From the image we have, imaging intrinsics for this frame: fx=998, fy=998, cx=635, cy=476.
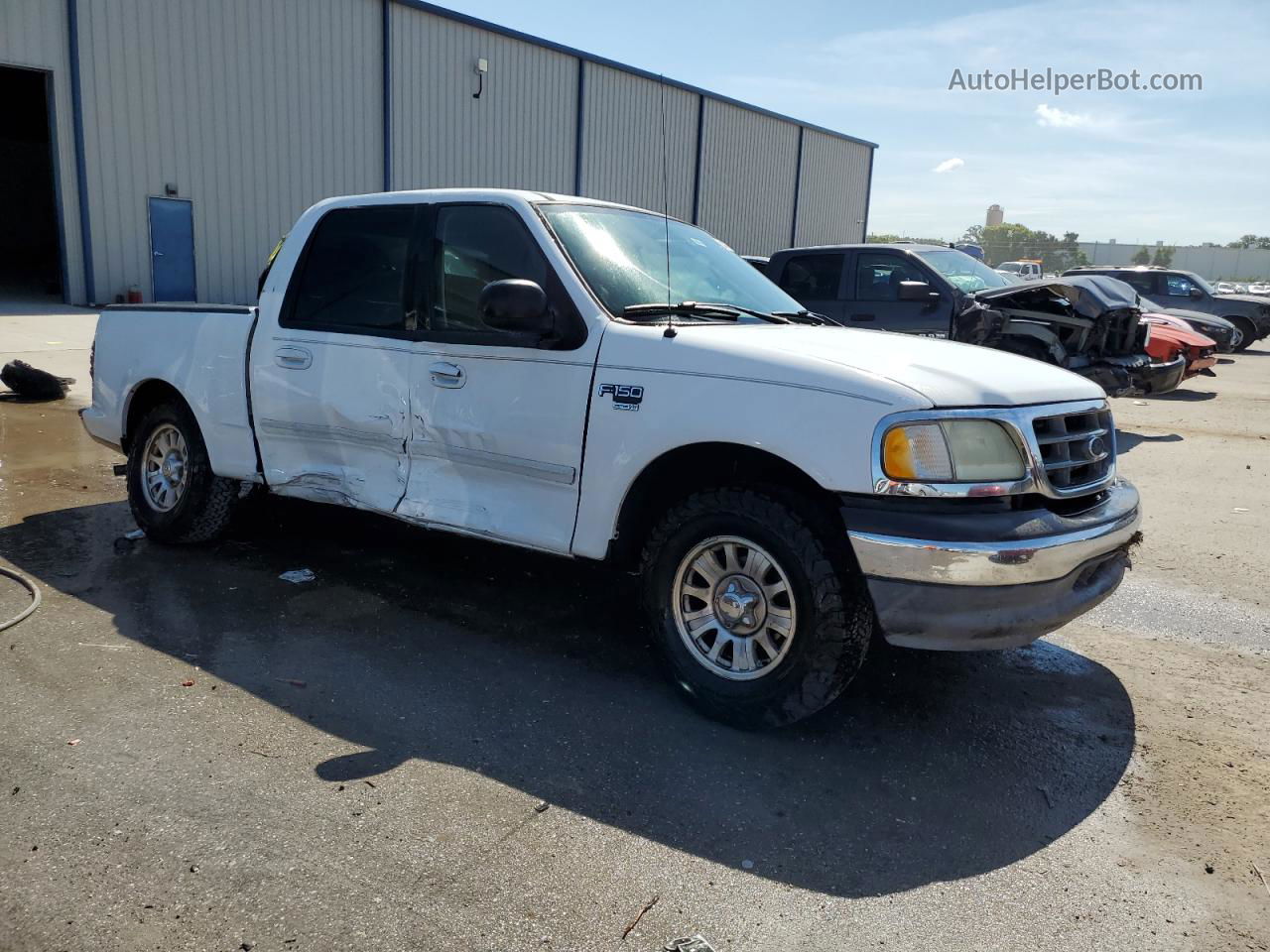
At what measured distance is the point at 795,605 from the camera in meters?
3.49

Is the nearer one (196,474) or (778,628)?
(778,628)

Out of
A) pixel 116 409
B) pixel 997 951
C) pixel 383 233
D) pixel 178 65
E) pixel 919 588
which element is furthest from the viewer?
pixel 178 65

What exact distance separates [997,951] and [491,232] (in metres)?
3.38

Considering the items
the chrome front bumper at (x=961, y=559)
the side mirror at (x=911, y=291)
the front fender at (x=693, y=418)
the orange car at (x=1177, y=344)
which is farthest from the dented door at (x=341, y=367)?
the orange car at (x=1177, y=344)

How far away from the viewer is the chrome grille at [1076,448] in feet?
11.6

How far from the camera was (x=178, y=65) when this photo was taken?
1933 cm

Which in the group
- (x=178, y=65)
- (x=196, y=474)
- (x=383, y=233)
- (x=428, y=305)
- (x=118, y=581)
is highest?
(x=178, y=65)

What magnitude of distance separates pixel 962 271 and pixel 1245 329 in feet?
49.3

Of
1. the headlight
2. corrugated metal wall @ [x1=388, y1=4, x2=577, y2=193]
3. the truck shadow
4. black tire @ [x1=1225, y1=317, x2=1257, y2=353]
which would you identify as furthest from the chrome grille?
corrugated metal wall @ [x1=388, y1=4, x2=577, y2=193]

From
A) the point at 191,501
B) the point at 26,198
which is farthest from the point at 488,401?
the point at 26,198

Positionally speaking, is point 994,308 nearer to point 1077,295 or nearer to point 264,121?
point 1077,295

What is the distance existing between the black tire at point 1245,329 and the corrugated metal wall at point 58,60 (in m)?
23.6

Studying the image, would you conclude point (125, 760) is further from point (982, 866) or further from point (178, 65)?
point (178, 65)

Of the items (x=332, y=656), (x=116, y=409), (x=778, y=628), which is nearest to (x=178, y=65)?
(x=116, y=409)
